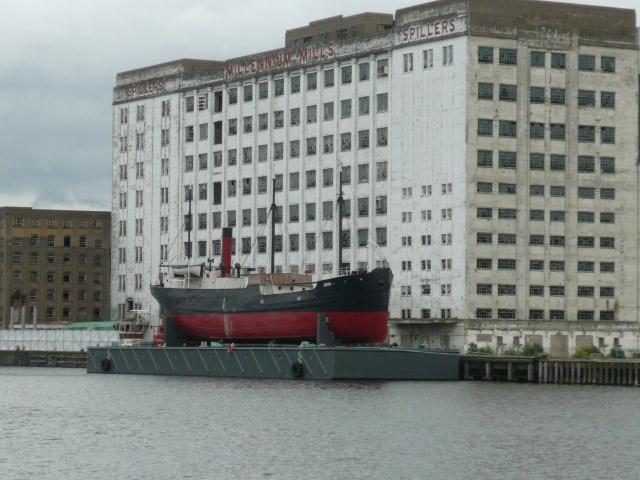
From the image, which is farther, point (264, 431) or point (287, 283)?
point (287, 283)

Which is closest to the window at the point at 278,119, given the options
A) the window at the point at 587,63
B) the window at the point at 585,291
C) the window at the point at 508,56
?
the window at the point at 508,56

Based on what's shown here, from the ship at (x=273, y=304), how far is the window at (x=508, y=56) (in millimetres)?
24778

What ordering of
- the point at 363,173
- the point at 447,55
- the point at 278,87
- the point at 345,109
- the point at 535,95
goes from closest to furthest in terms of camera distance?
the point at 447,55
the point at 535,95
the point at 363,173
the point at 345,109
the point at 278,87

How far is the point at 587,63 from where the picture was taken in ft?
578

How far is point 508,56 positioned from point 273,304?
1628 inches

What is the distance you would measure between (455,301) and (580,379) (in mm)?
30018

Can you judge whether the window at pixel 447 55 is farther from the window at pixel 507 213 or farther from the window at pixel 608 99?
the window at pixel 608 99

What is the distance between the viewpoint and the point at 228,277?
520ft

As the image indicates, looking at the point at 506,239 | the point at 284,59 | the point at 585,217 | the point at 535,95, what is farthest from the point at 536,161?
the point at 284,59

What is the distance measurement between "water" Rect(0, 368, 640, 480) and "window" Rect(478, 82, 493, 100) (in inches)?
1630

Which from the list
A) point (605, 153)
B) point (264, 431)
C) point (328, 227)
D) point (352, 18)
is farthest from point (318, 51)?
point (264, 431)

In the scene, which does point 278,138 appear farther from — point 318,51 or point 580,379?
point 580,379

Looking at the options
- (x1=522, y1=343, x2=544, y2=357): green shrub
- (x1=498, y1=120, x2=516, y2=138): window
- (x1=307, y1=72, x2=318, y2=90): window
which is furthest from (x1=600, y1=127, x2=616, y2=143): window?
(x1=307, y1=72, x2=318, y2=90): window

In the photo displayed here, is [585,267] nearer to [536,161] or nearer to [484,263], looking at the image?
[484,263]
